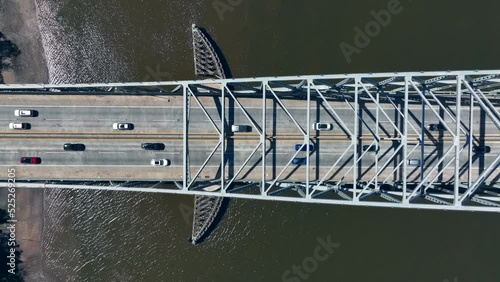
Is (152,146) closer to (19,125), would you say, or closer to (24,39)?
(19,125)

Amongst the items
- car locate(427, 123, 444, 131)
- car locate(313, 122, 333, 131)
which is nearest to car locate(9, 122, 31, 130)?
Answer: car locate(313, 122, 333, 131)

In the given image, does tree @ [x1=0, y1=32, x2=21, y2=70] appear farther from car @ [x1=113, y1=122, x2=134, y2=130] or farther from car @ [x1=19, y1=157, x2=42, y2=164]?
car @ [x1=113, y1=122, x2=134, y2=130]

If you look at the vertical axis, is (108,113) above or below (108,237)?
above

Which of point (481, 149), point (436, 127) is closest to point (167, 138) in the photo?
point (436, 127)

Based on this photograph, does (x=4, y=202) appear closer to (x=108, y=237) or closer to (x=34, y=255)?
(x=34, y=255)

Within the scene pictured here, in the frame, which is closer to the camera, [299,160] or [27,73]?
[299,160]

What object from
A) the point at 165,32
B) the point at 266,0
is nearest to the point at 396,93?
the point at 266,0

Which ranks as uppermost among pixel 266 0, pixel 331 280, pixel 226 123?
pixel 266 0

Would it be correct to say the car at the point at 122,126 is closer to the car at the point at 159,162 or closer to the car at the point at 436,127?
the car at the point at 159,162
